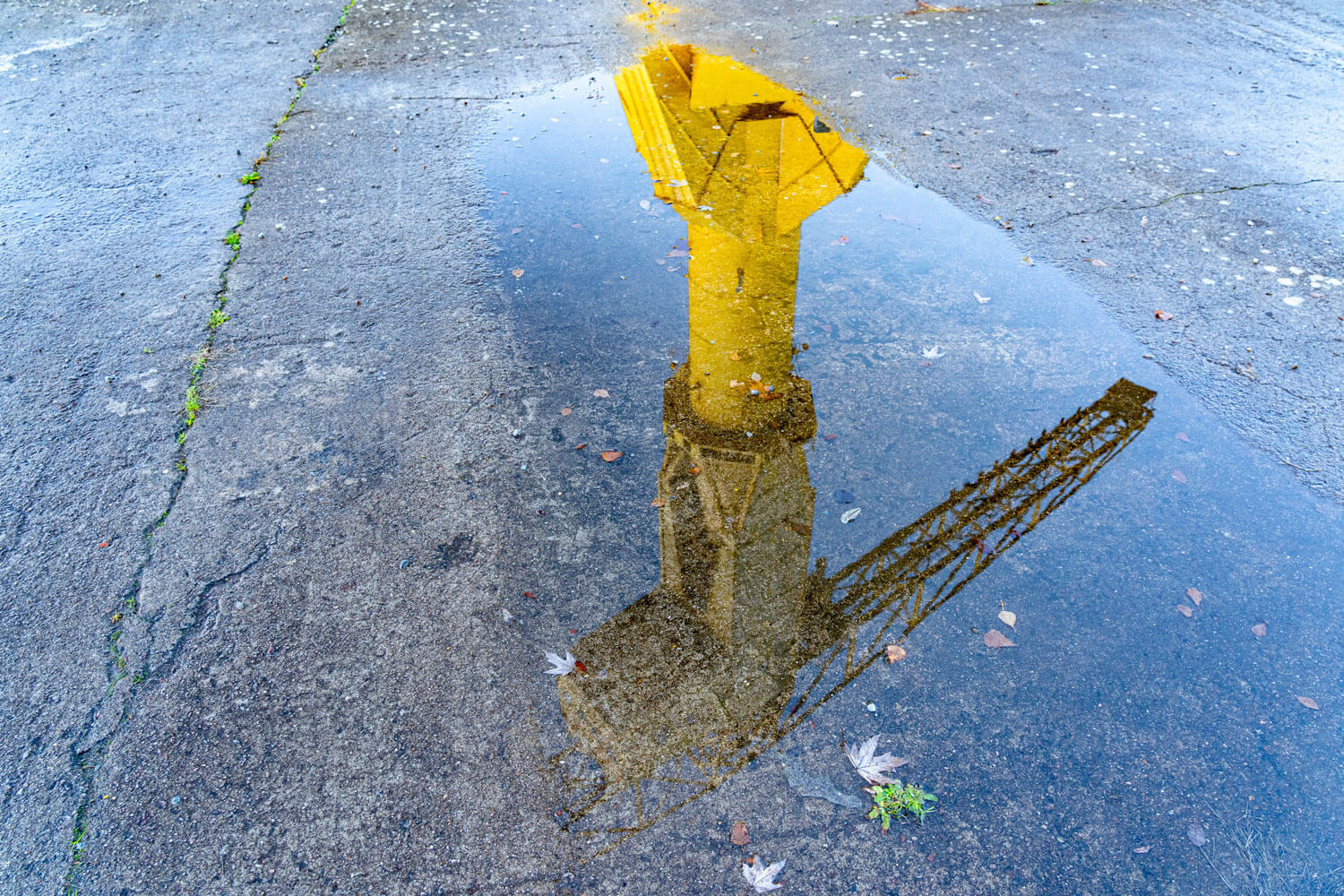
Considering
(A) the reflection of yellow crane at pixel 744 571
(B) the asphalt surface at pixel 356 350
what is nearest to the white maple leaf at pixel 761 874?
(A) the reflection of yellow crane at pixel 744 571

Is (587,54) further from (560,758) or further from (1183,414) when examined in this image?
(560,758)

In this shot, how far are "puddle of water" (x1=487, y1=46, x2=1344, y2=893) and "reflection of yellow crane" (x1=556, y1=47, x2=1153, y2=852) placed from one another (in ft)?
0.04

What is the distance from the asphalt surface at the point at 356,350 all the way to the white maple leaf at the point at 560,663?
0.19m

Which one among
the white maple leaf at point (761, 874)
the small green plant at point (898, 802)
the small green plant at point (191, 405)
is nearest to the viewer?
the white maple leaf at point (761, 874)

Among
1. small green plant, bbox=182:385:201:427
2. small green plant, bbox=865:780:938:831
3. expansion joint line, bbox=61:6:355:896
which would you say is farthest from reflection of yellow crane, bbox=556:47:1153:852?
small green plant, bbox=182:385:201:427

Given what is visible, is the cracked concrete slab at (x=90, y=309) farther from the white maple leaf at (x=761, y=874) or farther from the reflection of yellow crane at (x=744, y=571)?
the white maple leaf at (x=761, y=874)

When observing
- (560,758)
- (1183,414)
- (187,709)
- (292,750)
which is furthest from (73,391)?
(1183,414)

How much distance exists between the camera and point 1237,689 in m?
2.64

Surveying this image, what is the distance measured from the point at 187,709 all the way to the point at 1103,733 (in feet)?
11.1

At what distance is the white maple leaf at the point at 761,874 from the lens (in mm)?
2193

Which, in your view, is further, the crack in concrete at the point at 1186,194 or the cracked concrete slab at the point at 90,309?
the crack in concrete at the point at 1186,194

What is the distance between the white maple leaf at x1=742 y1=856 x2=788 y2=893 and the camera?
2.19 m

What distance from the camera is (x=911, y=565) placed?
10.0ft

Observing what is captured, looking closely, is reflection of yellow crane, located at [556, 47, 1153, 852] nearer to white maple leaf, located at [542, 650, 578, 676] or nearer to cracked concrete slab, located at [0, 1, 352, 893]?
white maple leaf, located at [542, 650, 578, 676]
